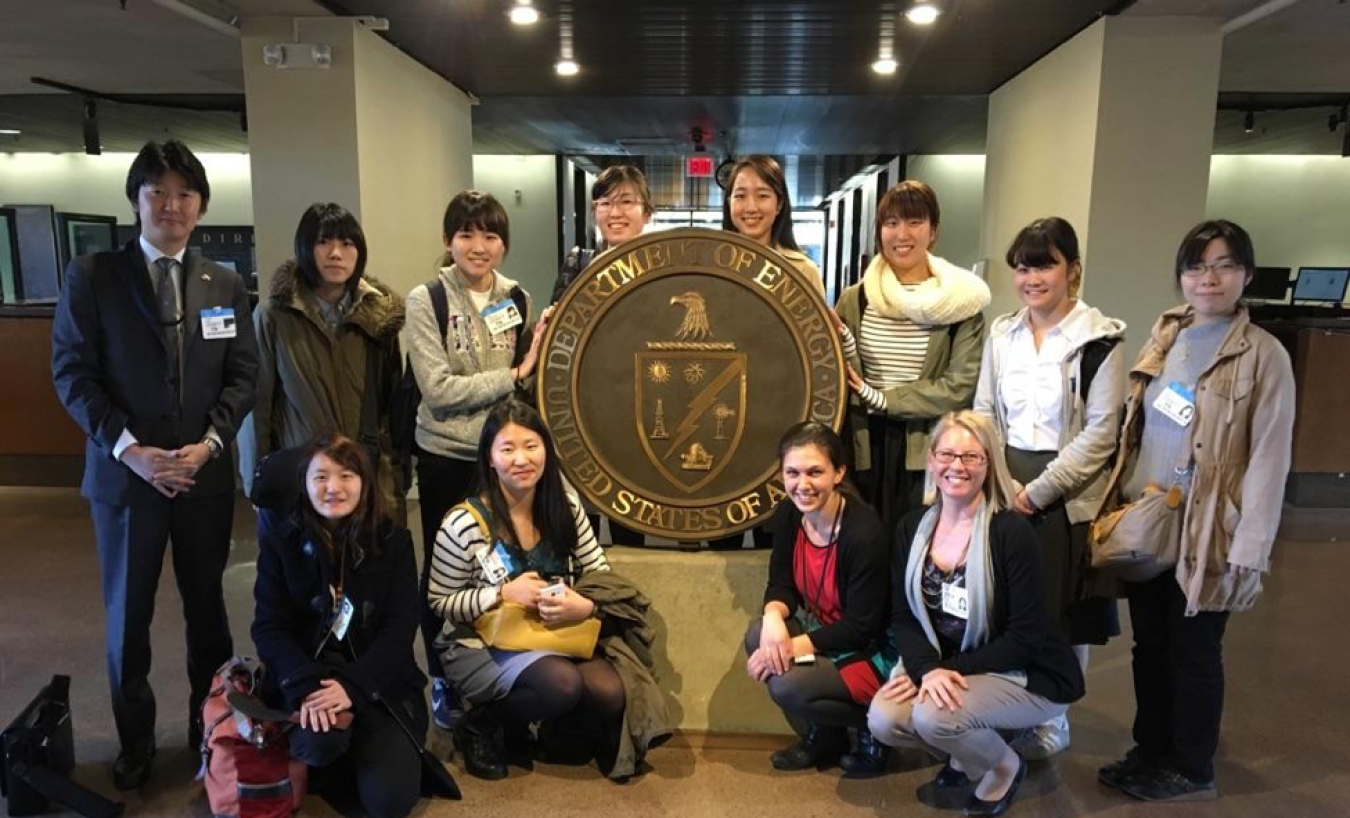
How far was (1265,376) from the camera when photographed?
2021 millimetres

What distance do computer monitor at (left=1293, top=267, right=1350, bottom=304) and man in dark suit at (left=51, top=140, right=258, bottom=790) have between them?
1012 centimetres

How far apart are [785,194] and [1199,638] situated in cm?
158

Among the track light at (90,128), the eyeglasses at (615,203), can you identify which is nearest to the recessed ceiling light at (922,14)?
the eyeglasses at (615,203)

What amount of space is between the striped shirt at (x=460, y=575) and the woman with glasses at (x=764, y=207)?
1110mm

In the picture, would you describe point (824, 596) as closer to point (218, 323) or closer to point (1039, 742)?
point (1039, 742)

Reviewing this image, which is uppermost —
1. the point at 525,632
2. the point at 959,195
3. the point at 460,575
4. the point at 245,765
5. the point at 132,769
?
the point at 959,195

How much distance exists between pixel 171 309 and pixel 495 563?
3.49ft

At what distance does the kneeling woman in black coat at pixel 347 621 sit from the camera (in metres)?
2.10

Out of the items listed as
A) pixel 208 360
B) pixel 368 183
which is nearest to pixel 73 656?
pixel 208 360

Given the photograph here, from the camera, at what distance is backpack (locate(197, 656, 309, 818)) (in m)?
2.04

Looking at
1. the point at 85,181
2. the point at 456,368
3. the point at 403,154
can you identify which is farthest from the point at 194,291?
the point at 85,181

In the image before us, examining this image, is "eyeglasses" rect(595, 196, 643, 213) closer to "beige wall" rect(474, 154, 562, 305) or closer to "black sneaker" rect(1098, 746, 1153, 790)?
"black sneaker" rect(1098, 746, 1153, 790)

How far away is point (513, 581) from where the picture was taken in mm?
2236

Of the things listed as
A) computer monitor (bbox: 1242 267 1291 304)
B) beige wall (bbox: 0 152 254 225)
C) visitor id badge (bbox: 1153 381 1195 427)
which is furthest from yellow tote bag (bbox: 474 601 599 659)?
beige wall (bbox: 0 152 254 225)
